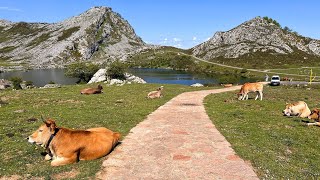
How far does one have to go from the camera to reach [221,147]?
61.6 feet

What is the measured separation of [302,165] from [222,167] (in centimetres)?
434

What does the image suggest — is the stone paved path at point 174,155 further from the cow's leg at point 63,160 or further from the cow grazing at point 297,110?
the cow grazing at point 297,110

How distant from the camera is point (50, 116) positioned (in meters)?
27.6

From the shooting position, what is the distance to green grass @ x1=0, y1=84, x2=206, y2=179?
15117 mm

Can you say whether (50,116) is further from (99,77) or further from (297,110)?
(99,77)

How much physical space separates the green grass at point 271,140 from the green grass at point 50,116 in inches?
280

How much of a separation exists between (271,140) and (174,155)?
7302 millimetres

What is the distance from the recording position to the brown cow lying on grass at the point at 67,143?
15.7 meters

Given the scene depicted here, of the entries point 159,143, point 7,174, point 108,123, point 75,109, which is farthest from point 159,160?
point 75,109

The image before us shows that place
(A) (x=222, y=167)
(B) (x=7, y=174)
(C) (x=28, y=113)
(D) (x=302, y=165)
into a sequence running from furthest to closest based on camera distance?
(C) (x=28, y=113) < (D) (x=302, y=165) < (A) (x=222, y=167) < (B) (x=7, y=174)

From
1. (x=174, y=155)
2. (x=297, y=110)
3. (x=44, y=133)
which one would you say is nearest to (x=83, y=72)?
(x=297, y=110)

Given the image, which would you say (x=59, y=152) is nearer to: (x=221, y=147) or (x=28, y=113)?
(x=221, y=147)

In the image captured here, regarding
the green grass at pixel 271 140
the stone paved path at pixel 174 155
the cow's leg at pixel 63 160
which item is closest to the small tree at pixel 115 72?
the green grass at pixel 271 140

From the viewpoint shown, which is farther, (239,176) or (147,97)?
(147,97)
